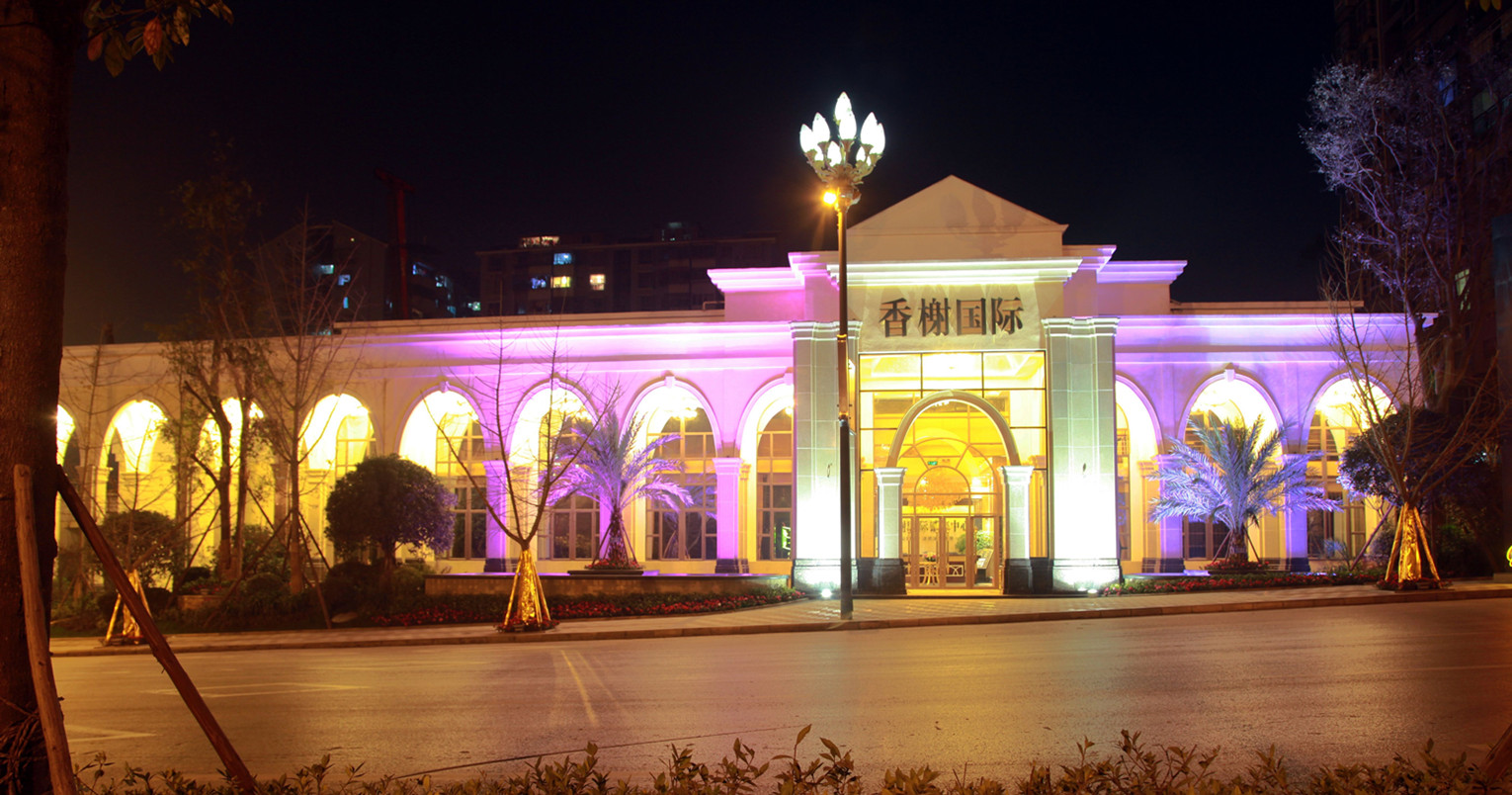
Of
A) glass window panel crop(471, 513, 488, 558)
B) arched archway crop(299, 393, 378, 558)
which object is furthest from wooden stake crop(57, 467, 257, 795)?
arched archway crop(299, 393, 378, 558)

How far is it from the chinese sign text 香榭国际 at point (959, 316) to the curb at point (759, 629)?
8.22 m

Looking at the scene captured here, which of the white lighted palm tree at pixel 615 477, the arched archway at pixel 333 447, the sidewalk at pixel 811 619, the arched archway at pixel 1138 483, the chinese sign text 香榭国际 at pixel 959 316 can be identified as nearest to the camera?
the sidewalk at pixel 811 619

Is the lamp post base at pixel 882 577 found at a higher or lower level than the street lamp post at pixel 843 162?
lower

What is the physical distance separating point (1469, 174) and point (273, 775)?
113ft

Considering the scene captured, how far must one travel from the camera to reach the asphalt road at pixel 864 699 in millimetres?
8188

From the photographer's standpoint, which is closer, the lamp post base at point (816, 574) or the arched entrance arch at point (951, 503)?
the lamp post base at point (816, 574)

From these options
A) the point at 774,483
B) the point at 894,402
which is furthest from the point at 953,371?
the point at 774,483

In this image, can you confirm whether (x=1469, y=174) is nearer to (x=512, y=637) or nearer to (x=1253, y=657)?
(x=1253, y=657)

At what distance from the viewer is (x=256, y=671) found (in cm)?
1453

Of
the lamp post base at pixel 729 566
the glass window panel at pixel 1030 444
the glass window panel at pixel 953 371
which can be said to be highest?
the glass window panel at pixel 953 371

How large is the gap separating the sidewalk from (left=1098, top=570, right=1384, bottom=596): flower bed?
1.31 metres

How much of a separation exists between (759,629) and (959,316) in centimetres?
1068

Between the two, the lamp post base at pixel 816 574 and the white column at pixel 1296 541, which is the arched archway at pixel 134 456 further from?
the white column at pixel 1296 541

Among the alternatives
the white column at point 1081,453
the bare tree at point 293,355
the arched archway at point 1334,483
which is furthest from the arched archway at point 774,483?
the arched archway at point 1334,483
